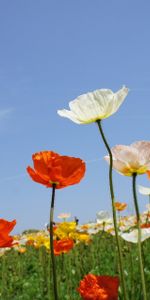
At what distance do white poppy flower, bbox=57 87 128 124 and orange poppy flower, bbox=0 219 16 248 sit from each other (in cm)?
33

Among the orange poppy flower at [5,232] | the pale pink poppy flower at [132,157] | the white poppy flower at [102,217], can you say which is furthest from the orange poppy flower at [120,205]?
the orange poppy flower at [5,232]

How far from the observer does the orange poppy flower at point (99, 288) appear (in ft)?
4.58

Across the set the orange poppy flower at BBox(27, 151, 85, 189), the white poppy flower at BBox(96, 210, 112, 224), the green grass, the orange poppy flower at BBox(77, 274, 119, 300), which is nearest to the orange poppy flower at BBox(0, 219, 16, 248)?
the orange poppy flower at BBox(27, 151, 85, 189)

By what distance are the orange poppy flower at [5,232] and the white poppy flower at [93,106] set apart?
0.33 m

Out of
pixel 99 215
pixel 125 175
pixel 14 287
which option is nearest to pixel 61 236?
pixel 99 215

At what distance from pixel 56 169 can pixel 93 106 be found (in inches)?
8.7

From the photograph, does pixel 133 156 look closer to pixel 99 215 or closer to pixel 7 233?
pixel 7 233

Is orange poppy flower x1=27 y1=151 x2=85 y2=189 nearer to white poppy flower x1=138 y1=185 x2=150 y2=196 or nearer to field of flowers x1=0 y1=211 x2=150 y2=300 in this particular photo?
white poppy flower x1=138 y1=185 x2=150 y2=196

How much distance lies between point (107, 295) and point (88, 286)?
2.4 inches

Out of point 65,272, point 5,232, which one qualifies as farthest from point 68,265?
point 5,232

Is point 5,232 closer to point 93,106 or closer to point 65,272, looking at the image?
point 93,106

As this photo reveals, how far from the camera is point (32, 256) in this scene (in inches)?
343

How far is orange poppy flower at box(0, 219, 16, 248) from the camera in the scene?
1306 millimetres

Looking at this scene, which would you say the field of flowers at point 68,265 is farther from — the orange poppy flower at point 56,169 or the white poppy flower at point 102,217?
the orange poppy flower at point 56,169
